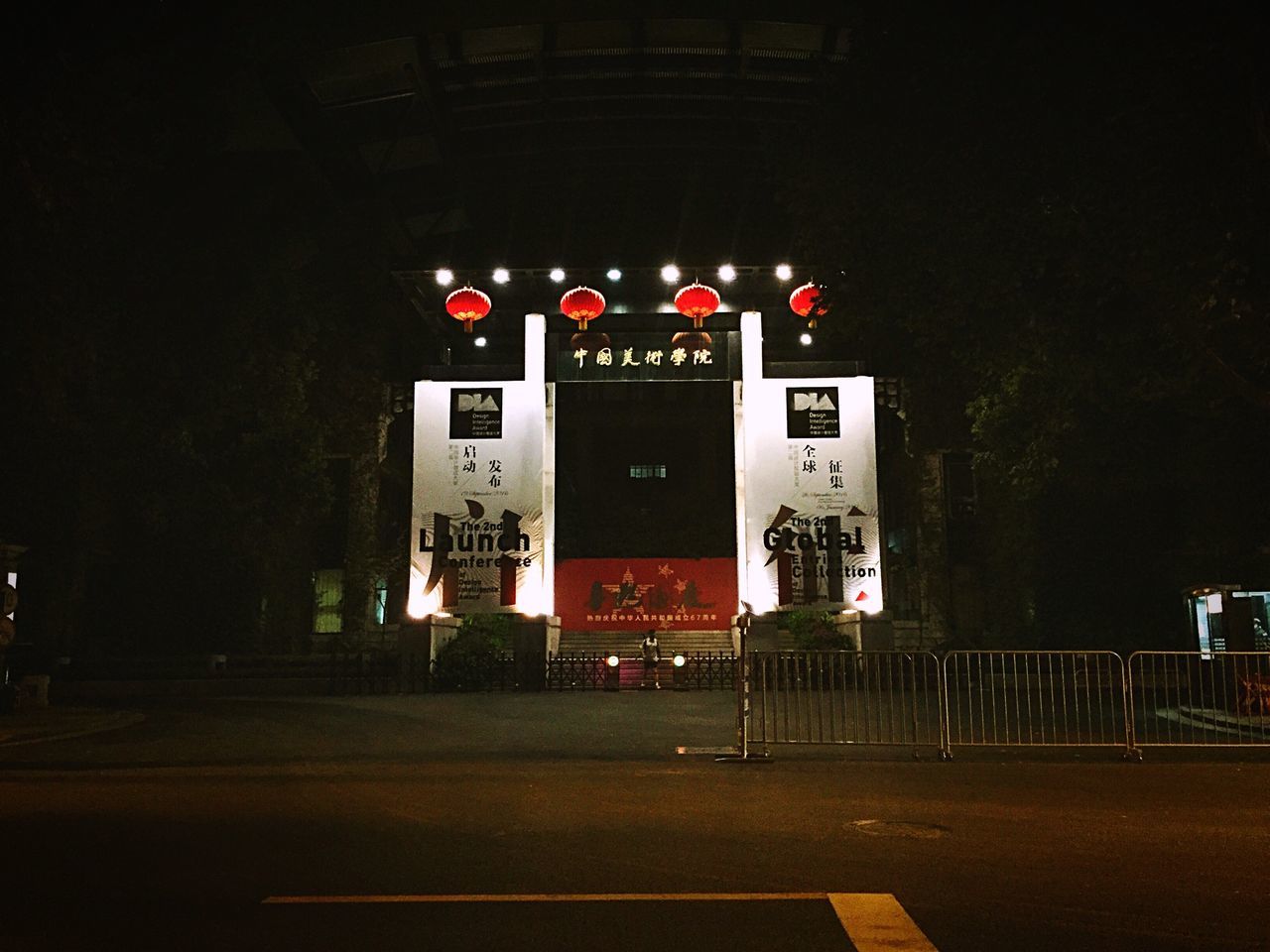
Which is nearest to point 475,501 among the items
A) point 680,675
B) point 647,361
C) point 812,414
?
point 647,361

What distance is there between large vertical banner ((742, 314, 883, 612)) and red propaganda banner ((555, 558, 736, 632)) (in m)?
6.84

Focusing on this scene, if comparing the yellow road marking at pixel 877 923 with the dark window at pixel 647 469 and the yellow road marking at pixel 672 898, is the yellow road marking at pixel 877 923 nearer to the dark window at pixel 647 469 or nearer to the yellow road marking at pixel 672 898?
the yellow road marking at pixel 672 898

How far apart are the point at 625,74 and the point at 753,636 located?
47.1ft

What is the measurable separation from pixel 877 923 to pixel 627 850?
1.98m

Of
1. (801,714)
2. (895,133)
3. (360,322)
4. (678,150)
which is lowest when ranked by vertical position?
(801,714)

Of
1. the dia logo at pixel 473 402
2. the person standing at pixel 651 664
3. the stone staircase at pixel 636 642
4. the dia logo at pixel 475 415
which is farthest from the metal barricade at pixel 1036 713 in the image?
the dia logo at pixel 473 402

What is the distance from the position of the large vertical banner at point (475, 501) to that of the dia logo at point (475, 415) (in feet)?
0.07

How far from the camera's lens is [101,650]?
2423 centimetres

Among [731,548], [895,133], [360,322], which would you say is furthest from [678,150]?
[895,133]

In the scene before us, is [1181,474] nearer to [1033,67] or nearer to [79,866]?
[1033,67]

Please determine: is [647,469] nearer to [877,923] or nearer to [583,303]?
[583,303]

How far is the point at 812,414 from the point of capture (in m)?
22.4

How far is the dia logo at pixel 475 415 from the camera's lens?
72.9 feet

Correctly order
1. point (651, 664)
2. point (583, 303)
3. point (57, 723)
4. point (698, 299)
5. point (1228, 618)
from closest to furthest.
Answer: point (1228, 618)
point (57, 723)
point (698, 299)
point (583, 303)
point (651, 664)
